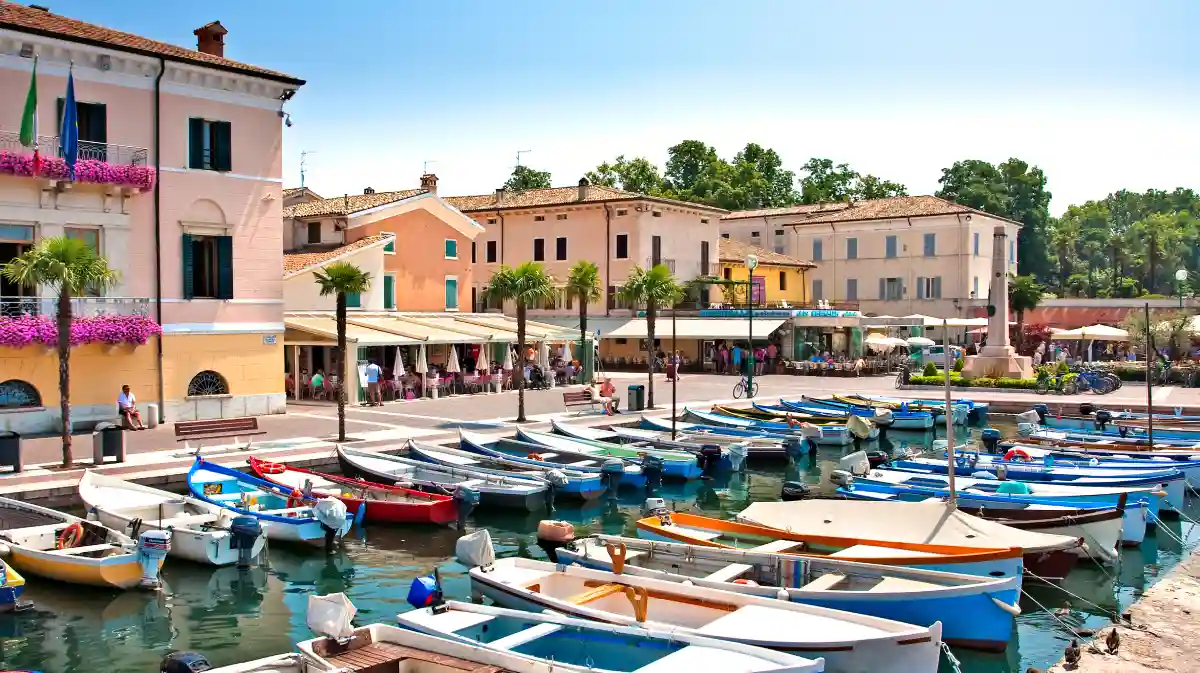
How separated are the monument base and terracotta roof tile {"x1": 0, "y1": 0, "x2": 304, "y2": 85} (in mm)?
29422

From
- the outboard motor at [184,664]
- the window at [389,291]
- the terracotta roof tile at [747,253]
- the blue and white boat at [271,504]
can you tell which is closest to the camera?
the outboard motor at [184,664]

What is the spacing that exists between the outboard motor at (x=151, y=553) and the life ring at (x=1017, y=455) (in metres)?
17.7

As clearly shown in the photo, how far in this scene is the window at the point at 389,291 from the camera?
45.4 m

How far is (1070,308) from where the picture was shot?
233ft

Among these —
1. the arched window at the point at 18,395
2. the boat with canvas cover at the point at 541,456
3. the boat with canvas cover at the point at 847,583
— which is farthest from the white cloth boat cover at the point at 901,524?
the arched window at the point at 18,395

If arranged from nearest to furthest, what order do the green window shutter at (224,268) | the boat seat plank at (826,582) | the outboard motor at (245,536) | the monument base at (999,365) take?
the boat seat plank at (826,582) < the outboard motor at (245,536) < the green window shutter at (224,268) < the monument base at (999,365)

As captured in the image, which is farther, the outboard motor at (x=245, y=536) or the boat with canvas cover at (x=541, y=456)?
the boat with canvas cover at (x=541, y=456)

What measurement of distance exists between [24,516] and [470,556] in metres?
8.71

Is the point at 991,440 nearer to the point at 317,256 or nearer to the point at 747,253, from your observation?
the point at 317,256

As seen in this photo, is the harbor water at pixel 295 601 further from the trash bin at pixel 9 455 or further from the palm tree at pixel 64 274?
the palm tree at pixel 64 274

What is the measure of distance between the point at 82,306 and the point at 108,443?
6.98m

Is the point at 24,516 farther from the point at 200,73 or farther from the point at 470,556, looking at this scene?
the point at 200,73

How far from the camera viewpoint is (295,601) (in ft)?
51.5

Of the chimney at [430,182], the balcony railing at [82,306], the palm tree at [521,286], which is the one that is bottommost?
the balcony railing at [82,306]
